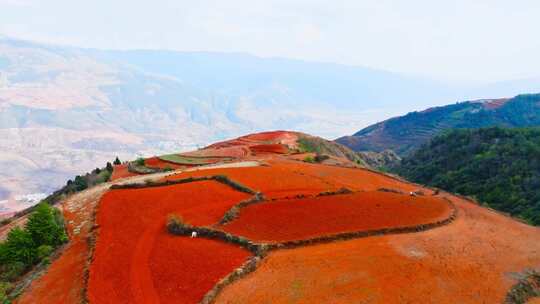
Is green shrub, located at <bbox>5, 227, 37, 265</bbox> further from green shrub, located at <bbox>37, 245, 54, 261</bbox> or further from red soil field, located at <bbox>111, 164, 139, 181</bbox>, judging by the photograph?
red soil field, located at <bbox>111, 164, 139, 181</bbox>

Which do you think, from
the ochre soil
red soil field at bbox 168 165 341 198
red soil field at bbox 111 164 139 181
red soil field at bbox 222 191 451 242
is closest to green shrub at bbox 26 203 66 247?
red soil field at bbox 222 191 451 242

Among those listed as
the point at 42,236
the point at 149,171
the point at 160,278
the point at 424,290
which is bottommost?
the point at 424,290

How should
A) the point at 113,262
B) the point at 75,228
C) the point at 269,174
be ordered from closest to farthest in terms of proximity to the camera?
the point at 113,262, the point at 75,228, the point at 269,174

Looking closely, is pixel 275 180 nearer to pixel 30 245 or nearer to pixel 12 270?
pixel 30 245

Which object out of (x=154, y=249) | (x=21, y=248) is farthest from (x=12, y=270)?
(x=154, y=249)

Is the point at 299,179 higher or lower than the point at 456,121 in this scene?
lower

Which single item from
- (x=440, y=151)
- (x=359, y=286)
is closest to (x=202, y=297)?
(x=359, y=286)

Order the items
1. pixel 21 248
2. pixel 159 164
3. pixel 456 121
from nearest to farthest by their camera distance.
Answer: pixel 21 248 → pixel 159 164 → pixel 456 121

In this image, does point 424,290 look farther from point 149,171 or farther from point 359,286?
point 149,171
